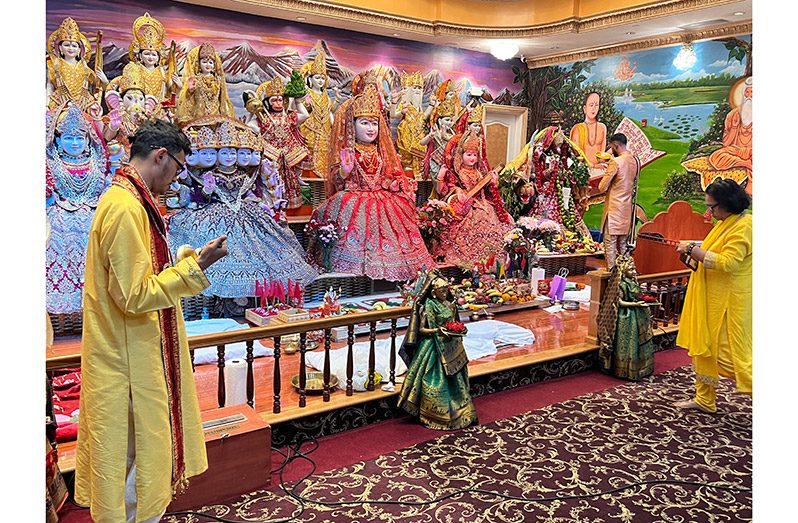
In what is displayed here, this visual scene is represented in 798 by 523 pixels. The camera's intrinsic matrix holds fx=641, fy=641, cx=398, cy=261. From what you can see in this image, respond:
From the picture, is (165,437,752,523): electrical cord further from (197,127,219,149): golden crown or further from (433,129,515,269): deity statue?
(433,129,515,269): deity statue

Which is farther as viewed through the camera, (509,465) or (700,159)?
(700,159)

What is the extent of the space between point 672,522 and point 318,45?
9227 millimetres

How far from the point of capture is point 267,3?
8656 mm

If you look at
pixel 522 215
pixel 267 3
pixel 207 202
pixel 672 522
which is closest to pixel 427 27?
pixel 267 3

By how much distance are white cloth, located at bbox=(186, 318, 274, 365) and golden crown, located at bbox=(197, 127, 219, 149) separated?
1714 millimetres

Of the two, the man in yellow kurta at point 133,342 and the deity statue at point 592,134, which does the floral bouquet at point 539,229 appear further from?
the man in yellow kurta at point 133,342

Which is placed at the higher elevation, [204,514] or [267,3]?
[267,3]

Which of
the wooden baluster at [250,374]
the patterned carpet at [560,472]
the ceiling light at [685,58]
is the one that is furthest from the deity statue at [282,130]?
the ceiling light at [685,58]

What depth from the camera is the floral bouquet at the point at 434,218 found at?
8.12 m

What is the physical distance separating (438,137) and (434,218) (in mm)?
1566

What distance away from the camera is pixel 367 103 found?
761 centimetres

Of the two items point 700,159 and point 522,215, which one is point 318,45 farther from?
point 700,159

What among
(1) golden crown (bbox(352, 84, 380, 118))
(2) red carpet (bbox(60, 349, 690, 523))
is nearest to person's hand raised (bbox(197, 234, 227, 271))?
(2) red carpet (bbox(60, 349, 690, 523))

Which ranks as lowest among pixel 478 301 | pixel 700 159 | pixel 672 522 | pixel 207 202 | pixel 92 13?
pixel 672 522
